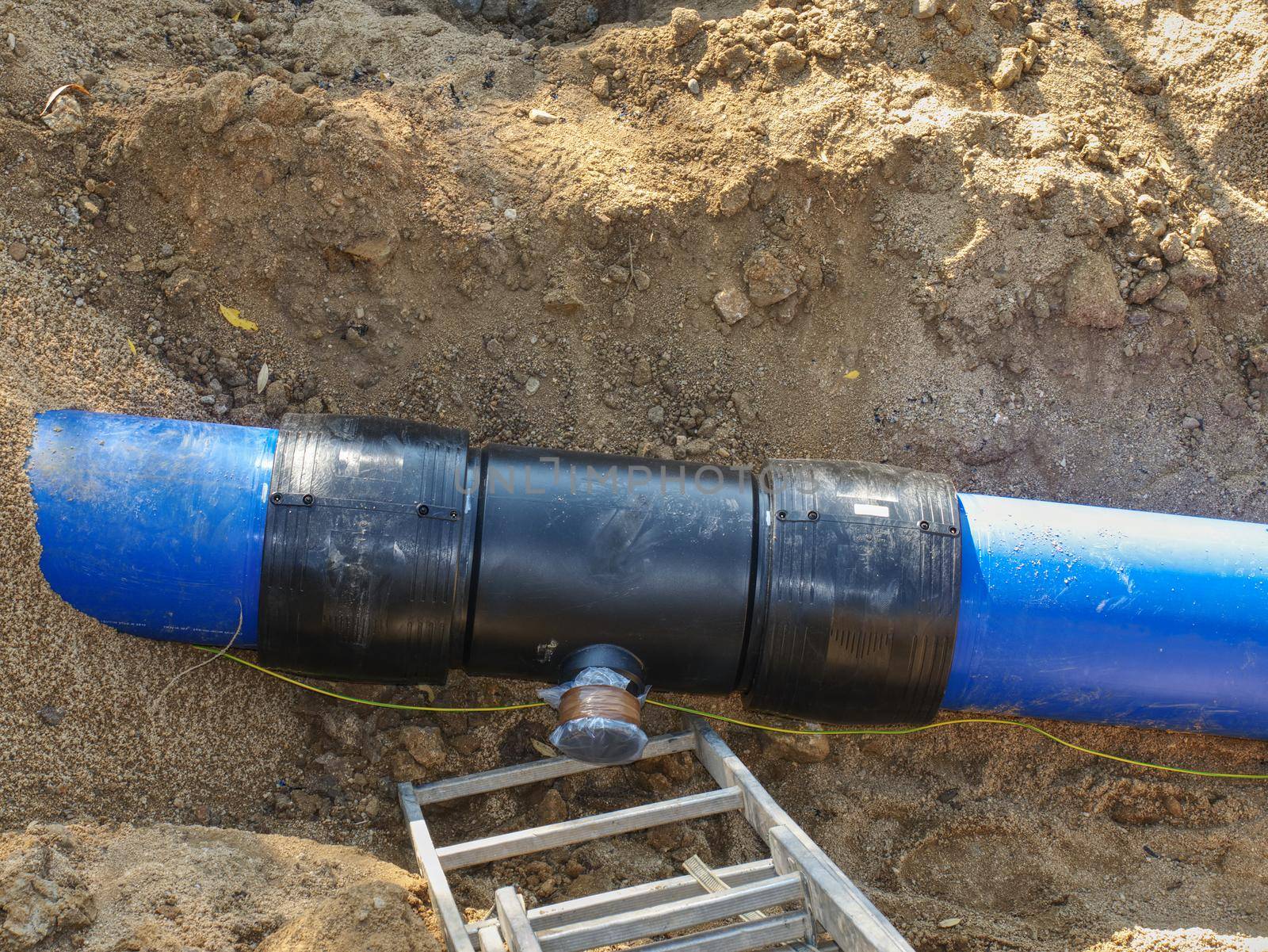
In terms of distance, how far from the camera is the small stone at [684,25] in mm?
3947

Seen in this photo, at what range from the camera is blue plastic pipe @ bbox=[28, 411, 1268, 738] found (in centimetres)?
285

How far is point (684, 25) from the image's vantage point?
3.95 meters

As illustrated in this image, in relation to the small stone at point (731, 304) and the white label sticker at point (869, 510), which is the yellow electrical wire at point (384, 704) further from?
the small stone at point (731, 304)

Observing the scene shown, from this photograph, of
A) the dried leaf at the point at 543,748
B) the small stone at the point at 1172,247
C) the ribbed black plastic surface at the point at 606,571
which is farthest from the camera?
the small stone at the point at 1172,247

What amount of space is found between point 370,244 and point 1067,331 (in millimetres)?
2600

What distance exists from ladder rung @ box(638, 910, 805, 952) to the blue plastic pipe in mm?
885

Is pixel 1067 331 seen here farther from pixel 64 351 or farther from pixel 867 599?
pixel 64 351

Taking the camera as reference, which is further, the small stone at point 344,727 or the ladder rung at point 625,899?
the small stone at point 344,727

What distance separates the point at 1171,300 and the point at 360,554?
122 inches

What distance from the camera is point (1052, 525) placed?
10.2 ft

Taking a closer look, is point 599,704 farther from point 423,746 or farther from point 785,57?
point 785,57

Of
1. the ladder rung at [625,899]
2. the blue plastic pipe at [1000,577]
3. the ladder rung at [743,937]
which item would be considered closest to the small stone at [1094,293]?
the blue plastic pipe at [1000,577]

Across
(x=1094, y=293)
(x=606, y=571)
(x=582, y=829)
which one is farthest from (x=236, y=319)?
(x=1094, y=293)

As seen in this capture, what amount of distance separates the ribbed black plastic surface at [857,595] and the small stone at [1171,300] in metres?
1.59
